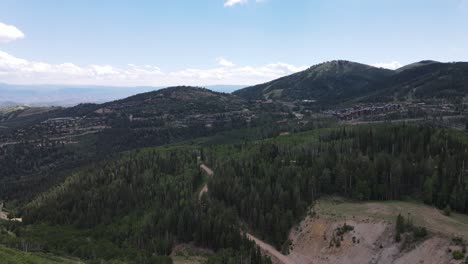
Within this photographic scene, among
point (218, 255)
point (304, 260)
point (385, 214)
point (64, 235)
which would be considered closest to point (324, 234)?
point (304, 260)

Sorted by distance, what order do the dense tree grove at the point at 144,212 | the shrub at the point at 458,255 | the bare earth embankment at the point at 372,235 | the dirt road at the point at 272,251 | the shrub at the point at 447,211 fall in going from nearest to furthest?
the shrub at the point at 458,255 → the bare earth embankment at the point at 372,235 → the shrub at the point at 447,211 → the dirt road at the point at 272,251 → the dense tree grove at the point at 144,212

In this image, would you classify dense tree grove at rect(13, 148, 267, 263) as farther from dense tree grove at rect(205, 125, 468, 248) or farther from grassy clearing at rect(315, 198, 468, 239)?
grassy clearing at rect(315, 198, 468, 239)

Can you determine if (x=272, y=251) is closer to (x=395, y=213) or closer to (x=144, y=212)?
(x=395, y=213)

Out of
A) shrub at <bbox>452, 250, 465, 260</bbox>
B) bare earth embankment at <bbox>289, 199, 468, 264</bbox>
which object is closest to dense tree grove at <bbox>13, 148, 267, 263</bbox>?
bare earth embankment at <bbox>289, 199, 468, 264</bbox>

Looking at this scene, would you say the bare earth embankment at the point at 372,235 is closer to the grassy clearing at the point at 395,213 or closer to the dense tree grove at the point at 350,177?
the grassy clearing at the point at 395,213

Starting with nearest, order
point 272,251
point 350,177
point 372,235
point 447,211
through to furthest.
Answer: point 372,235 → point 447,211 → point 272,251 → point 350,177

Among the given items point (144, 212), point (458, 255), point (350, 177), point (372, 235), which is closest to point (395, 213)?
point (372, 235)

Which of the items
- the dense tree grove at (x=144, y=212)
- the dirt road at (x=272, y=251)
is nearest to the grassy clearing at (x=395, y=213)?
the dirt road at (x=272, y=251)
